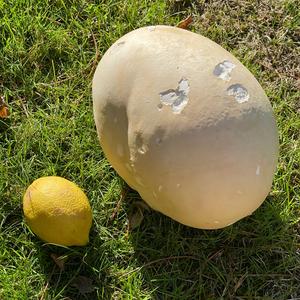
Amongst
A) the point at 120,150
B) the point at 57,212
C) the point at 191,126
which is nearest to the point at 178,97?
the point at 191,126

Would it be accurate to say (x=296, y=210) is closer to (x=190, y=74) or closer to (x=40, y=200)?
(x=190, y=74)

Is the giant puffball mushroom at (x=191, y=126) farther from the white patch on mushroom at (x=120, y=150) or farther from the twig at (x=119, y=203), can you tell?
the twig at (x=119, y=203)

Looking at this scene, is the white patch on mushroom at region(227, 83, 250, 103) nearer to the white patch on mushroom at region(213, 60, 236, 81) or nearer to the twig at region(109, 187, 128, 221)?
the white patch on mushroom at region(213, 60, 236, 81)

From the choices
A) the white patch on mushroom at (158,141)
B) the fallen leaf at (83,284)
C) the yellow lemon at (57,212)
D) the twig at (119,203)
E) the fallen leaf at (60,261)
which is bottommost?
the fallen leaf at (83,284)

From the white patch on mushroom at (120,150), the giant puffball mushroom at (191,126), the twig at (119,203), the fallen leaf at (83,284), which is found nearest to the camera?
the giant puffball mushroom at (191,126)

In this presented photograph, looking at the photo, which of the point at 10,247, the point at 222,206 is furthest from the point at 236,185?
the point at 10,247

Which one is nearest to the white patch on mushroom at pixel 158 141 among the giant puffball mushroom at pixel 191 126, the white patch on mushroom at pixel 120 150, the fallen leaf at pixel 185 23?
the giant puffball mushroom at pixel 191 126

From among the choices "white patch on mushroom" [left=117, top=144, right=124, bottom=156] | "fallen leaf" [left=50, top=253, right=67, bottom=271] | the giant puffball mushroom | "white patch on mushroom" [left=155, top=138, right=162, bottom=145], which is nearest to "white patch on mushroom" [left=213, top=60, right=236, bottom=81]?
the giant puffball mushroom
